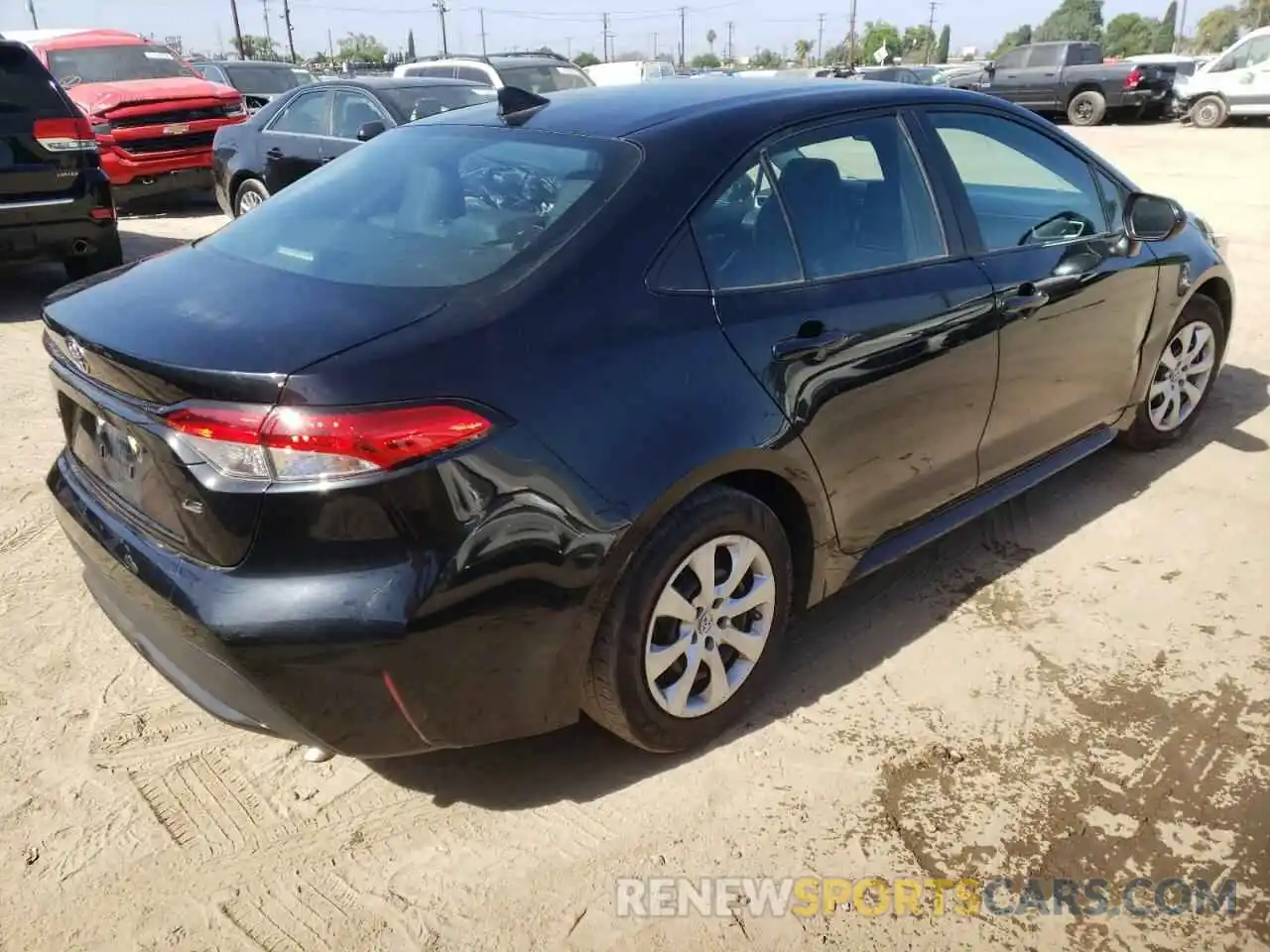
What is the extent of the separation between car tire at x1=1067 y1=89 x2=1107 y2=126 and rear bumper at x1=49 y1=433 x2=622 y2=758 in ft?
81.7

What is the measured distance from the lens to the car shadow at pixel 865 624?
2672 mm

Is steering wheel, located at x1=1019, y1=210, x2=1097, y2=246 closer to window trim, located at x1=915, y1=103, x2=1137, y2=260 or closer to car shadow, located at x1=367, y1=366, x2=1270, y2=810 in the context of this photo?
window trim, located at x1=915, y1=103, x2=1137, y2=260

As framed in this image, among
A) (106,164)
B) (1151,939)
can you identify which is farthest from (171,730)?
(106,164)

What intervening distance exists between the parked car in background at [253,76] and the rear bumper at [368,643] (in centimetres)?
1459

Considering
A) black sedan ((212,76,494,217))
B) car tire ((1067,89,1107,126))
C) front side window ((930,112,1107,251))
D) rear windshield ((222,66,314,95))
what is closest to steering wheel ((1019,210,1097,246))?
front side window ((930,112,1107,251))

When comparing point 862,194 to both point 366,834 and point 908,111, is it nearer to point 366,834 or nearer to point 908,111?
point 908,111

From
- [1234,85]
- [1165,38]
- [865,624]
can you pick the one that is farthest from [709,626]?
[1165,38]

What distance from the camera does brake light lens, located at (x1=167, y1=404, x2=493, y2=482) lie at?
198 centimetres

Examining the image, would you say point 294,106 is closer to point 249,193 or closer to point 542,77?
point 249,193

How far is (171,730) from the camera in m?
2.83

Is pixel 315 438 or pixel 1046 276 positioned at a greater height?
pixel 315 438

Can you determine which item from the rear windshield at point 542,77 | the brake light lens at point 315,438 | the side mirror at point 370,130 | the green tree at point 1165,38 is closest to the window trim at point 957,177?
the brake light lens at point 315,438

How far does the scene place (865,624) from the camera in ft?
11.0

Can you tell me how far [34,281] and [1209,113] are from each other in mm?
21744
